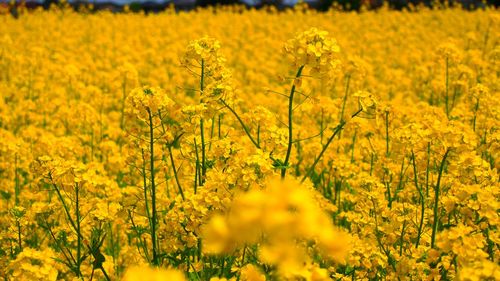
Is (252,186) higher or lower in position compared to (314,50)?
lower

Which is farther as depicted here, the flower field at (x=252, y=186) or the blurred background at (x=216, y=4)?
the blurred background at (x=216, y=4)

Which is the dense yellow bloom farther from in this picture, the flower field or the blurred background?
the blurred background

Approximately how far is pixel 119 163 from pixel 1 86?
12.8ft

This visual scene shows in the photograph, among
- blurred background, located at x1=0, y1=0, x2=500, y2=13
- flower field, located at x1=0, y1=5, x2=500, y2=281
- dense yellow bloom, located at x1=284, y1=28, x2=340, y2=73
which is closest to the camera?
flower field, located at x1=0, y1=5, x2=500, y2=281

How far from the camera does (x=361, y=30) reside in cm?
1480

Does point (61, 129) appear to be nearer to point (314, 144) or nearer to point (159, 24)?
point (314, 144)

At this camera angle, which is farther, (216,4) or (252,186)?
(216,4)

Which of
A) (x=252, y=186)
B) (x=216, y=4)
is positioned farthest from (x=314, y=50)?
(x=216, y=4)

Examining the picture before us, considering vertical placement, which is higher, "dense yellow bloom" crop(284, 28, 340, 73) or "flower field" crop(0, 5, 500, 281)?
"dense yellow bloom" crop(284, 28, 340, 73)

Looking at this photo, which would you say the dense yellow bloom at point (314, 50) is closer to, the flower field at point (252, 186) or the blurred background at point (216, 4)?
the flower field at point (252, 186)

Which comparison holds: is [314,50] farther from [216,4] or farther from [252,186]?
[216,4]

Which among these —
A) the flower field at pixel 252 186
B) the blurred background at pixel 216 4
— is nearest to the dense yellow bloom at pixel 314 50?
the flower field at pixel 252 186

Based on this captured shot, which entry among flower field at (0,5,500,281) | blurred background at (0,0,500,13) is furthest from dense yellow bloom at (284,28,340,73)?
blurred background at (0,0,500,13)

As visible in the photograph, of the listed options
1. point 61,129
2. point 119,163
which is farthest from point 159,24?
point 119,163
